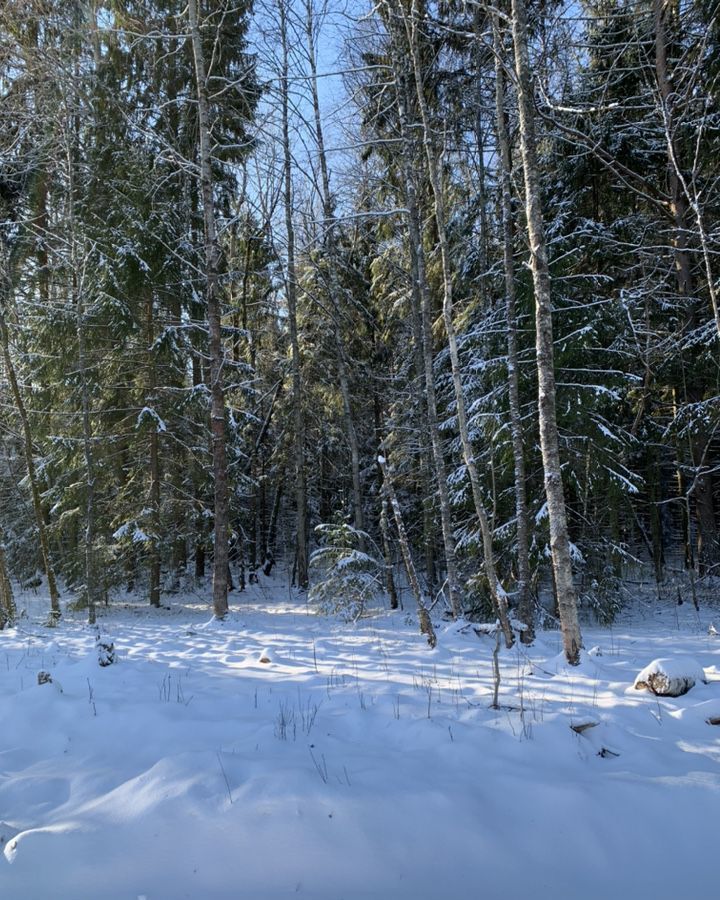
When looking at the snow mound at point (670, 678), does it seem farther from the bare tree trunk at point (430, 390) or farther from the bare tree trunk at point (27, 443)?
the bare tree trunk at point (27, 443)

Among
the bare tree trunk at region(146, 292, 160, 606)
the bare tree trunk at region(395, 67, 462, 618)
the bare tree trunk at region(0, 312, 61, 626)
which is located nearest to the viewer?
the bare tree trunk at region(395, 67, 462, 618)

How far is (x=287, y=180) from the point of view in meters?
14.6

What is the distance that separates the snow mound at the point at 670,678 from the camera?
15.5 feet

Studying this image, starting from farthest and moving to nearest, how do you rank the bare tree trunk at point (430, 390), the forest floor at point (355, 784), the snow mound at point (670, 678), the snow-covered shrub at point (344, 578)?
1. the snow-covered shrub at point (344, 578)
2. the bare tree trunk at point (430, 390)
3. the snow mound at point (670, 678)
4. the forest floor at point (355, 784)

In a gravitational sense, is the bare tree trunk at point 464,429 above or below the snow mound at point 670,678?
above

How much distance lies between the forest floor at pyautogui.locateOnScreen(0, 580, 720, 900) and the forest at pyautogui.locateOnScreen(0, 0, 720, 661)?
293 cm

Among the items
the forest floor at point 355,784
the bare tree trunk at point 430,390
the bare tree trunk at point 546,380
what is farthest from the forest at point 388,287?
the forest floor at point 355,784

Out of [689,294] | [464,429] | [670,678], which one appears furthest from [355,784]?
[689,294]

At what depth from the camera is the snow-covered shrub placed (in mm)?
10523

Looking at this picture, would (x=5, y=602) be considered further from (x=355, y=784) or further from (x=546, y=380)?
(x=546, y=380)

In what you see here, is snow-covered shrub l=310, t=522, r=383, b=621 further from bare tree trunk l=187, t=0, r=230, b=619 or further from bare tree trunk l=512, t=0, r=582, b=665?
bare tree trunk l=512, t=0, r=582, b=665

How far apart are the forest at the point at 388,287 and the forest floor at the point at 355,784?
293cm

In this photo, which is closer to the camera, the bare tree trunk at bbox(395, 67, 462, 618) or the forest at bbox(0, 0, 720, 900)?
the forest at bbox(0, 0, 720, 900)

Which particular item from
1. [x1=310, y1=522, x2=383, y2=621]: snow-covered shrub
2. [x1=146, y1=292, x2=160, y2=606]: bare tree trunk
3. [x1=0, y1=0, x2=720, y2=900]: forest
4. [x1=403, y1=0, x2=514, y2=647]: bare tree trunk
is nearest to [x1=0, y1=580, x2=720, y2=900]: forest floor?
[x1=0, y1=0, x2=720, y2=900]: forest
